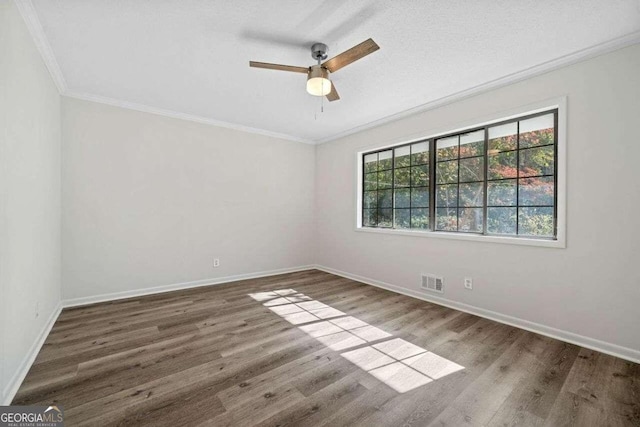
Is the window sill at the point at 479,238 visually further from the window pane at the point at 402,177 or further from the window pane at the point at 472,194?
the window pane at the point at 402,177

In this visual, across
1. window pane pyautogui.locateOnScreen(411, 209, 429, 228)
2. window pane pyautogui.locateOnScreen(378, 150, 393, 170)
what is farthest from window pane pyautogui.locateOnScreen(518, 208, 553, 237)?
window pane pyautogui.locateOnScreen(378, 150, 393, 170)

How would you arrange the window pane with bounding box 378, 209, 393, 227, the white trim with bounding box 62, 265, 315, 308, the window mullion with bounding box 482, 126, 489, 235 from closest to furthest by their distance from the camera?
the window mullion with bounding box 482, 126, 489, 235
the white trim with bounding box 62, 265, 315, 308
the window pane with bounding box 378, 209, 393, 227

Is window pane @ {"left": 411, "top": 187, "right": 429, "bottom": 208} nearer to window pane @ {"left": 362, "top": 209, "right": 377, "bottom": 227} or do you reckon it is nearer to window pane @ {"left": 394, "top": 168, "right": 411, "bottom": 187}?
window pane @ {"left": 394, "top": 168, "right": 411, "bottom": 187}

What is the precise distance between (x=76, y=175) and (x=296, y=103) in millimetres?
2911

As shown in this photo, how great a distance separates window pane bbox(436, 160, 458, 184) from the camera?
11.8 ft

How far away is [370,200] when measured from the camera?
4.78 metres

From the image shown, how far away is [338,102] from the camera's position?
3.59 meters

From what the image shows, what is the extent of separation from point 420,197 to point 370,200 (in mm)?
988

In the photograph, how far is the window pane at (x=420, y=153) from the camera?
392 cm

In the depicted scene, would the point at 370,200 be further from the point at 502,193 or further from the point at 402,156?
the point at 502,193

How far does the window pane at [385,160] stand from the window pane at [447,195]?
38.2 inches

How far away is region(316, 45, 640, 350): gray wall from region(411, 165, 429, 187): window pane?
0.69 meters

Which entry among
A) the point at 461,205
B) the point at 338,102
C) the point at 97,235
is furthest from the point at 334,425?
the point at 97,235

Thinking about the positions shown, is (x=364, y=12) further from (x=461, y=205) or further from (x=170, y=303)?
(x=170, y=303)
